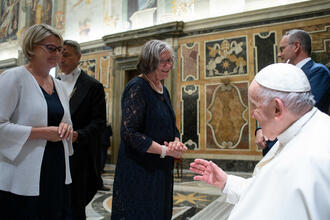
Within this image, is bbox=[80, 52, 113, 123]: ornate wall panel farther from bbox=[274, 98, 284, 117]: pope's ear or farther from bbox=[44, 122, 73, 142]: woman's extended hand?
bbox=[274, 98, 284, 117]: pope's ear

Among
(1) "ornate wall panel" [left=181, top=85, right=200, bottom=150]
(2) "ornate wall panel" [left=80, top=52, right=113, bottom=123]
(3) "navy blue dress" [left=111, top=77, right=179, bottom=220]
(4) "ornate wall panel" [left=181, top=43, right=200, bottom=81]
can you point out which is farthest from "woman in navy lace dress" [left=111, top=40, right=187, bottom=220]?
(2) "ornate wall panel" [left=80, top=52, right=113, bottom=123]

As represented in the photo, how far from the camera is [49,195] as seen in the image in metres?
1.76

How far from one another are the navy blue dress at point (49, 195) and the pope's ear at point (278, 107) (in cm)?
142

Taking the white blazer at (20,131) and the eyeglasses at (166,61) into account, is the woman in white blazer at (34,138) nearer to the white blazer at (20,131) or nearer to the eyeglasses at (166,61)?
the white blazer at (20,131)

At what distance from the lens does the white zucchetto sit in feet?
3.55

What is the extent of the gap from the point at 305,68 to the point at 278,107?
1.80 metres

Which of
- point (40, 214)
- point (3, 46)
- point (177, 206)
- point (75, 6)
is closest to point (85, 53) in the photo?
point (75, 6)

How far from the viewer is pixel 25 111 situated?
5.61 feet

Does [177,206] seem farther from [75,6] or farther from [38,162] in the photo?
[75,6]

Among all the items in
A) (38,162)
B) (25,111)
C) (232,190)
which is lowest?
(232,190)

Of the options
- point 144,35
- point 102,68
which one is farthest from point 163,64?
point 102,68

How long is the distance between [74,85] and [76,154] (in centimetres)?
62

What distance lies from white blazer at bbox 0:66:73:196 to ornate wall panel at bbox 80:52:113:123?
7.64 m

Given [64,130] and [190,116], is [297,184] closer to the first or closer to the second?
[64,130]
